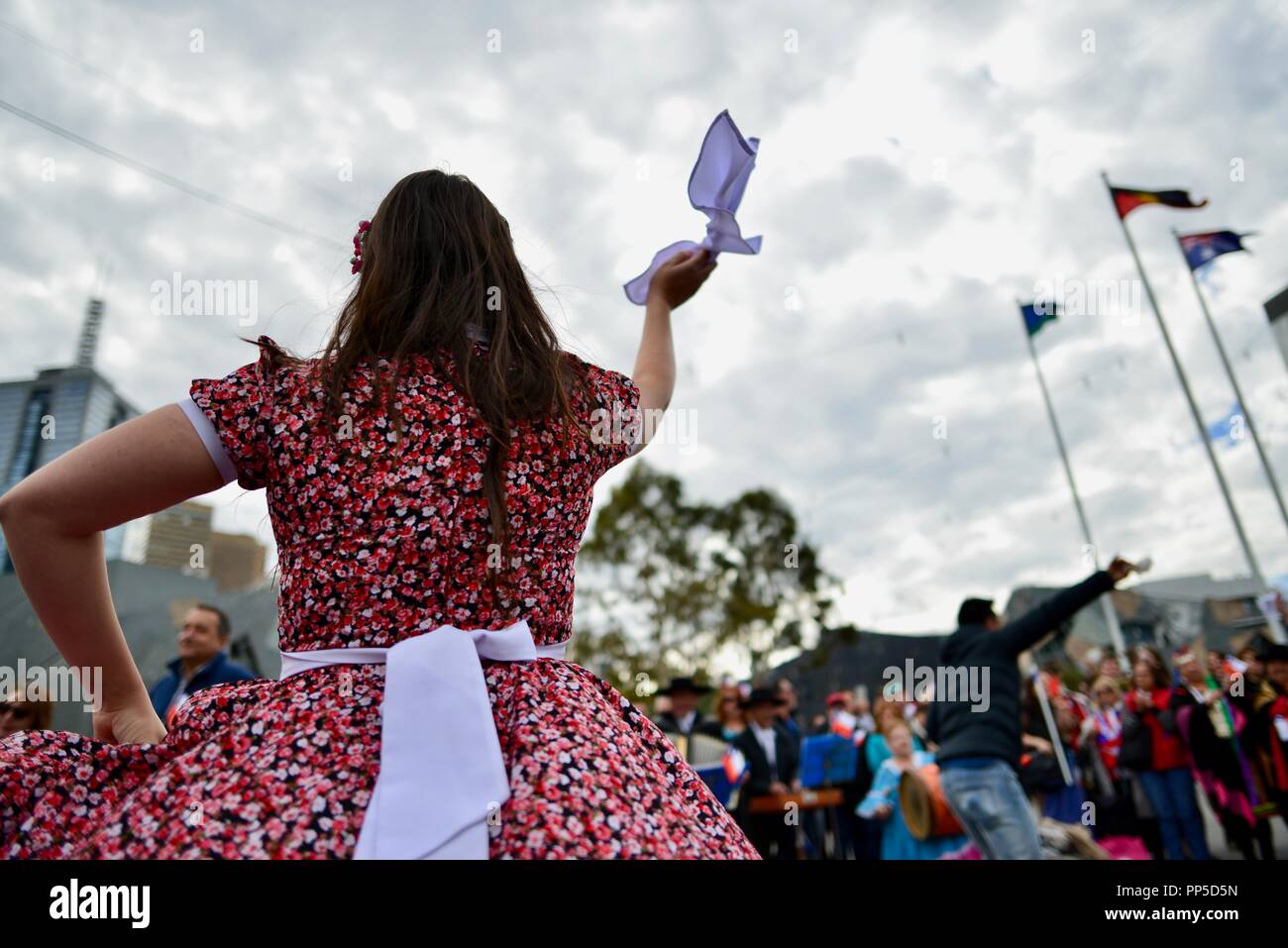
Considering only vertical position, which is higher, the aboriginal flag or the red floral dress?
the aboriginal flag

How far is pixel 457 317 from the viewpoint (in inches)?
58.1

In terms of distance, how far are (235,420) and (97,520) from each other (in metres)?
0.23

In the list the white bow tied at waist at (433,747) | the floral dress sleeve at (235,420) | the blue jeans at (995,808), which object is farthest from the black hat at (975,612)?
the floral dress sleeve at (235,420)

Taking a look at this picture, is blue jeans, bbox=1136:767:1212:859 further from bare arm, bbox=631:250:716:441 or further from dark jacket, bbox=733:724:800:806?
bare arm, bbox=631:250:716:441

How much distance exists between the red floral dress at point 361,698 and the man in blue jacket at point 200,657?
16.8 feet

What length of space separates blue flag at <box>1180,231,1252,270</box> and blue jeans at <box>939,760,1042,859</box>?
1415 cm

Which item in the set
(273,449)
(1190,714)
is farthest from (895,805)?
(273,449)

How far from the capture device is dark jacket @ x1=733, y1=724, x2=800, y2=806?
31.1ft

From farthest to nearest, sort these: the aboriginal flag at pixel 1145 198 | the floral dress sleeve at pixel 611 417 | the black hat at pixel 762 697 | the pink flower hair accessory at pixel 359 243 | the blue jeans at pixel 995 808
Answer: the aboriginal flag at pixel 1145 198
the black hat at pixel 762 697
the blue jeans at pixel 995 808
the pink flower hair accessory at pixel 359 243
the floral dress sleeve at pixel 611 417

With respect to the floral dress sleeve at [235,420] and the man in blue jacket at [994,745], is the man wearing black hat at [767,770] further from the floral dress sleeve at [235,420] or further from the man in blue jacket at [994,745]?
the floral dress sleeve at [235,420]

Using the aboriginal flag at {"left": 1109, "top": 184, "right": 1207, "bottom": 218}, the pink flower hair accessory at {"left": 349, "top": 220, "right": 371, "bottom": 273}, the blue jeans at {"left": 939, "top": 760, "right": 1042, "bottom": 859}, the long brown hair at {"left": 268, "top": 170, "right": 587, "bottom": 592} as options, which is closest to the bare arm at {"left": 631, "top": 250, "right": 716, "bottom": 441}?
the long brown hair at {"left": 268, "top": 170, "right": 587, "bottom": 592}

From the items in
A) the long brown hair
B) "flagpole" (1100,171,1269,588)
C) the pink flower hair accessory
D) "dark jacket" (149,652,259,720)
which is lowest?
the long brown hair

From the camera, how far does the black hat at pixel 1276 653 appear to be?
798cm

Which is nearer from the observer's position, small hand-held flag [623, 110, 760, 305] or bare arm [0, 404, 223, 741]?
bare arm [0, 404, 223, 741]
